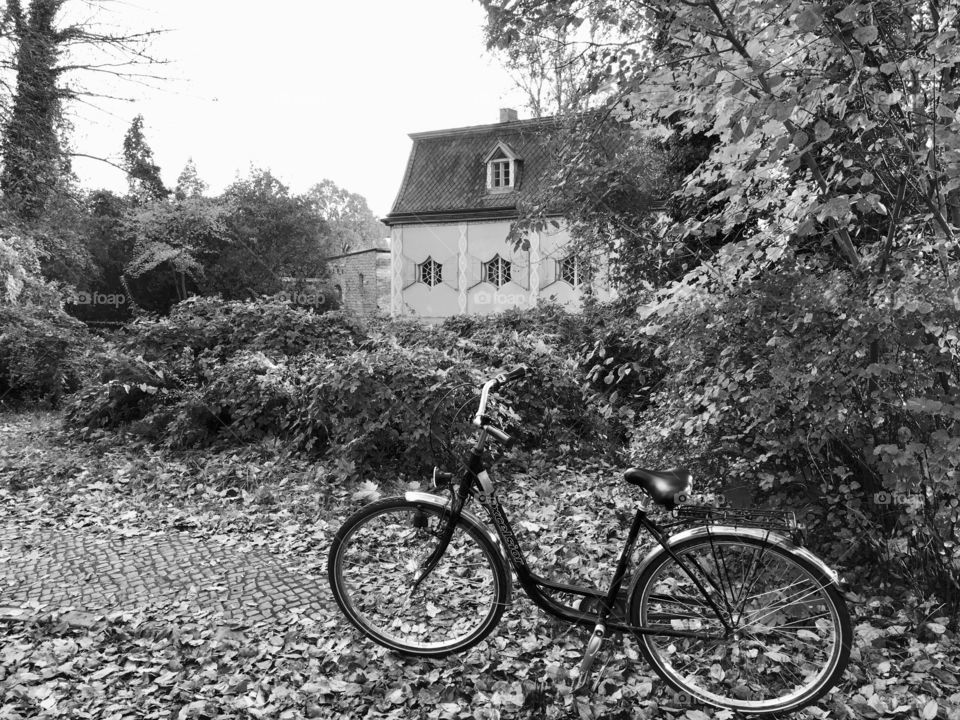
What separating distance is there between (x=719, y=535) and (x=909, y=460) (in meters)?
1.04

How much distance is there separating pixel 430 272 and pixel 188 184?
44.2ft

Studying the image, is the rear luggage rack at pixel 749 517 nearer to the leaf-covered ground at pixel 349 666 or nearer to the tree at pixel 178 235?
the leaf-covered ground at pixel 349 666

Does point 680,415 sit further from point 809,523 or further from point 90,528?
point 90,528

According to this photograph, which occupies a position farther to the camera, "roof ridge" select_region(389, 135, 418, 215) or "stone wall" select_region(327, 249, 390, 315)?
"stone wall" select_region(327, 249, 390, 315)

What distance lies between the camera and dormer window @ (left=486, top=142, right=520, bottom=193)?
25.8 metres

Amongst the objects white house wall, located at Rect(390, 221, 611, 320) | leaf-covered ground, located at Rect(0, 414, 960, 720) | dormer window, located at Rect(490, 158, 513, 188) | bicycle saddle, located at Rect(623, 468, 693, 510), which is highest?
dormer window, located at Rect(490, 158, 513, 188)

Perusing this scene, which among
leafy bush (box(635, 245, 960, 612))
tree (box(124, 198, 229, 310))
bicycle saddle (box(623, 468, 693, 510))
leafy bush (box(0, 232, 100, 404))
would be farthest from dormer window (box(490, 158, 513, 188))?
bicycle saddle (box(623, 468, 693, 510))

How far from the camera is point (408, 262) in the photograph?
27.1 m

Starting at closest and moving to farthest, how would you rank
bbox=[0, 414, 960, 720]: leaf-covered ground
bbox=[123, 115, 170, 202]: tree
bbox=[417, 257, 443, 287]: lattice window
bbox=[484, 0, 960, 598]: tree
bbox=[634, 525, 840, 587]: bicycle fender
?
bbox=[634, 525, 840, 587]: bicycle fender < bbox=[0, 414, 960, 720]: leaf-covered ground < bbox=[484, 0, 960, 598]: tree < bbox=[417, 257, 443, 287]: lattice window < bbox=[123, 115, 170, 202]: tree

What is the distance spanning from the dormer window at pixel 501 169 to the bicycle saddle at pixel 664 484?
24.2 metres

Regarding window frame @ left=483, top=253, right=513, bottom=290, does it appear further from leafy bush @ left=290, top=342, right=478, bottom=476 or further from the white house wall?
leafy bush @ left=290, top=342, right=478, bottom=476

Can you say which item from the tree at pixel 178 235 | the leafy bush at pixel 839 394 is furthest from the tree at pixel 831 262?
the tree at pixel 178 235

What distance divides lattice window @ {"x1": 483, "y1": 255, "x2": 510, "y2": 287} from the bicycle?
2313 centimetres

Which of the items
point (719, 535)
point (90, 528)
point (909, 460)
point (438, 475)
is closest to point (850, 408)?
point (909, 460)
